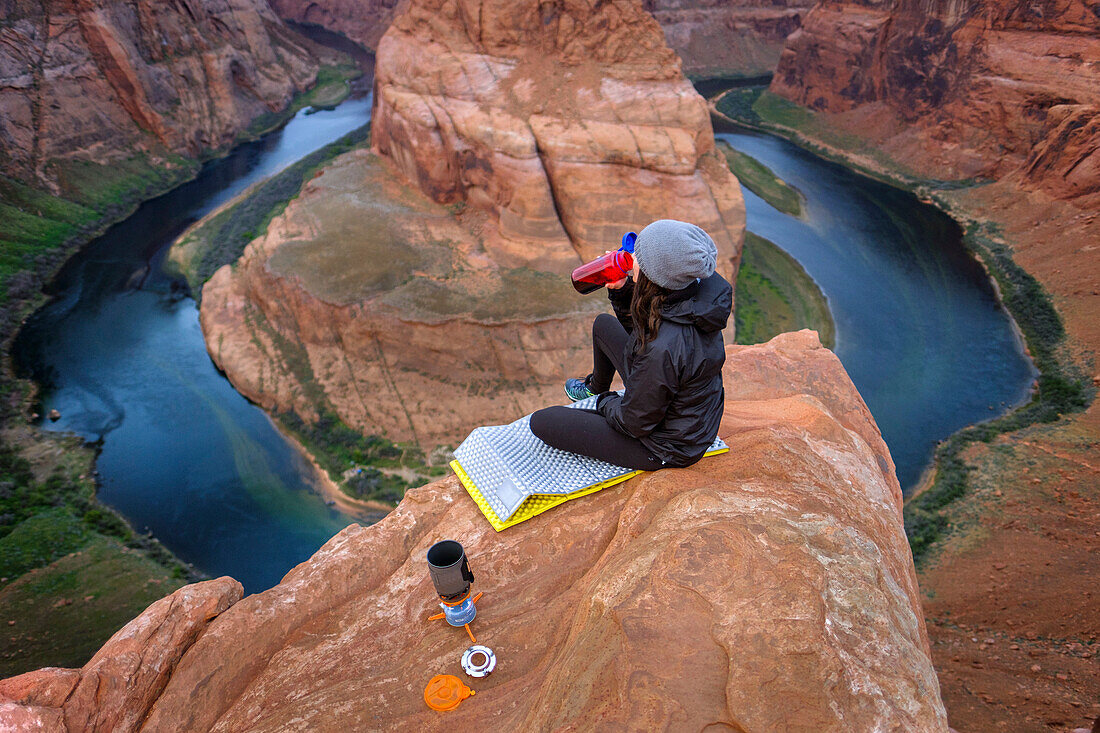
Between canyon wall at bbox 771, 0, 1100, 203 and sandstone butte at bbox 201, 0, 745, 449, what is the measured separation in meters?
18.7

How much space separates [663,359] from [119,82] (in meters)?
40.3

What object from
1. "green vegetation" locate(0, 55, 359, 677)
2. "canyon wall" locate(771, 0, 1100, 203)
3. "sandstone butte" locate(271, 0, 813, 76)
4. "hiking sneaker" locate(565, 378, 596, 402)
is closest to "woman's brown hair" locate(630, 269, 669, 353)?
"hiking sneaker" locate(565, 378, 596, 402)

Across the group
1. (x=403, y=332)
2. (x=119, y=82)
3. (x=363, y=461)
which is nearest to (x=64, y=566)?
(x=363, y=461)

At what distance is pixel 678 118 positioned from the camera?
20234mm

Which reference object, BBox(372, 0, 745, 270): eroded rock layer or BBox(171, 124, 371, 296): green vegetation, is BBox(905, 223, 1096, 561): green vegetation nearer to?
BBox(372, 0, 745, 270): eroded rock layer

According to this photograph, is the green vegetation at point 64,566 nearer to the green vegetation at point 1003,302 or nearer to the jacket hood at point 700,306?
the jacket hood at point 700,306

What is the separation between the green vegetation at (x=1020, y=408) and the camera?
14859 mm

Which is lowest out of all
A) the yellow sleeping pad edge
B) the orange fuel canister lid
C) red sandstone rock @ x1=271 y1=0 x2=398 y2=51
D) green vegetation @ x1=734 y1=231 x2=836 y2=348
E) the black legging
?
green vegetation @ x1=734 y1=231 x2=836 y2=348

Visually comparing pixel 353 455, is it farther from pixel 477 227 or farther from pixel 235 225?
pixel 235 225

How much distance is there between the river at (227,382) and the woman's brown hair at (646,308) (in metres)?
13.9

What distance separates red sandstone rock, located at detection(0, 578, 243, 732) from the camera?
3.84 metres

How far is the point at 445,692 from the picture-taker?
3.79 m

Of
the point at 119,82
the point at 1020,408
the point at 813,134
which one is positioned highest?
the point at 813,134

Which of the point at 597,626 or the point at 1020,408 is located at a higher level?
the point at 597,626
